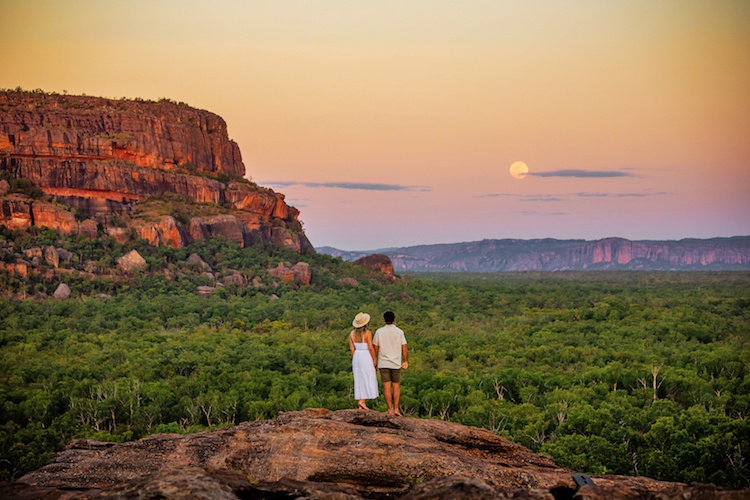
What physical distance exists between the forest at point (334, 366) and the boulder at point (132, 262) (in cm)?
136

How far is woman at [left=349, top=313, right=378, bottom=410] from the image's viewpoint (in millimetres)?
13578

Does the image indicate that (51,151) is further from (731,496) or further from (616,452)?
(731,496)

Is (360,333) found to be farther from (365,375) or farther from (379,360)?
(365,375)

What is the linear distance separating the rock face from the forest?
34.8 ft

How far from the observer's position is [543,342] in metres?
62.4

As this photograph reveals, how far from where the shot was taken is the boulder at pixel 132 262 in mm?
A: 87250

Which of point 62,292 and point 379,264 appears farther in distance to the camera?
point 379,264

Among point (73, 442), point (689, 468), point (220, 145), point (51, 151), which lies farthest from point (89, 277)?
point (73, 442)

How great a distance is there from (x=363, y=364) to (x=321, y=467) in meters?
4.57

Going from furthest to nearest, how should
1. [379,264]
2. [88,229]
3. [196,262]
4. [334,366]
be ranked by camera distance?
[379,264], [196,262], [88,229], [334,366]

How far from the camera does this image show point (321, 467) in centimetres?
911

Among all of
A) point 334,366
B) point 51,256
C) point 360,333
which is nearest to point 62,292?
point 51,256

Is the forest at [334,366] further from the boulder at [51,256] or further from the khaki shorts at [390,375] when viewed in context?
the khaki shorts at [390,375]

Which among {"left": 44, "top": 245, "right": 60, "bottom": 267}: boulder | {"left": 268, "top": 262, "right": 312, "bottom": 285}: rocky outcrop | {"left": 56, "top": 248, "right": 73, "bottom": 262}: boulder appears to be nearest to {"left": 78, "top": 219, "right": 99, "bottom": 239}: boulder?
{"left": 56, "top": 248, "right": 73, "bottom": 262}: boulder
